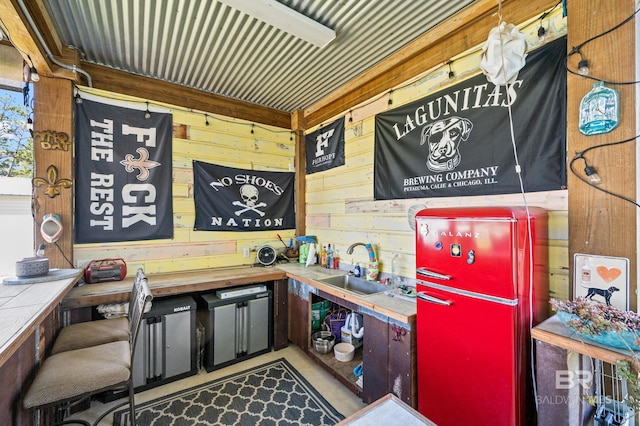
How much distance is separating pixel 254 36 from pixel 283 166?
1711mm

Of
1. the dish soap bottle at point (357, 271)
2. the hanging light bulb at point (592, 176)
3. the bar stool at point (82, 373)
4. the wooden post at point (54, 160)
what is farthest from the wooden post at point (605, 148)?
the wooden post at point (54, 160)

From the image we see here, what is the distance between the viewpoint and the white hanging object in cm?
141

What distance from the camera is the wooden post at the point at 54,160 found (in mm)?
2307

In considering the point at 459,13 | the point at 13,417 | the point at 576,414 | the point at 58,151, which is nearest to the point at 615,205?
the point at 576,414

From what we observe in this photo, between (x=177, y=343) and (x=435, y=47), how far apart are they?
129 inches

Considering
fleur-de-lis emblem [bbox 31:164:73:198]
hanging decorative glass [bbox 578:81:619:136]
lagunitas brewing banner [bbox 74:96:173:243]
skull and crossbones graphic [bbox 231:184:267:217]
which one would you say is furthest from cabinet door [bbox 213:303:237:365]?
hanging decorative glass [bbox 578:81:619:136]

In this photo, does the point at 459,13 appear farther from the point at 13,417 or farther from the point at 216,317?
the point at 13,417

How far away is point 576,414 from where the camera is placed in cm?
116

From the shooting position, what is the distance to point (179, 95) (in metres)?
3.04

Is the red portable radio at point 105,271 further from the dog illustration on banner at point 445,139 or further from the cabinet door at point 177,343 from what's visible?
the dog illustration on banner at point 445,139

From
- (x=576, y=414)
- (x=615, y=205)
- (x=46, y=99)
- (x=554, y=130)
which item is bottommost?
(x=576, y=414)

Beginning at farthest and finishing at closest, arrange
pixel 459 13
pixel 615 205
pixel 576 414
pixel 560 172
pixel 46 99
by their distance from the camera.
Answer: pixel 46 99 → pixel 459 13 → pixel 560 172 → pixel 615 205 → pixel 576 414

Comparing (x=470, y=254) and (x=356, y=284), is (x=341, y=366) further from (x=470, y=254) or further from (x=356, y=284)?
(x=470, y=254)

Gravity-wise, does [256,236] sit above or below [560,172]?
below
